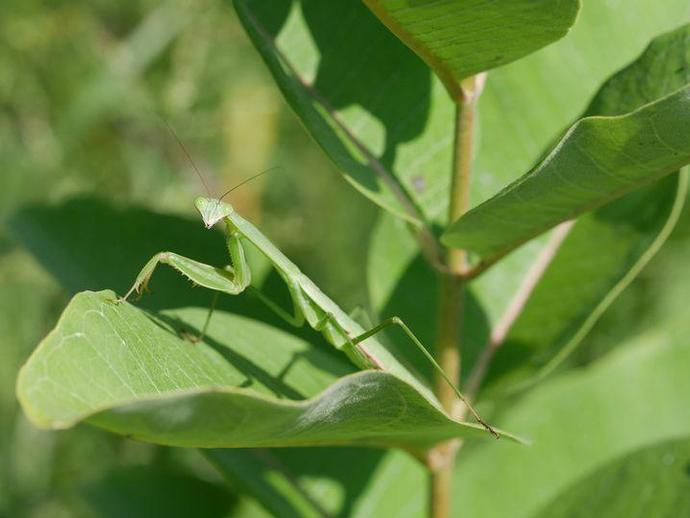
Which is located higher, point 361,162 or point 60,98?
point 60,98

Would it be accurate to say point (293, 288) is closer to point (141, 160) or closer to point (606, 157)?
point (606, 157)

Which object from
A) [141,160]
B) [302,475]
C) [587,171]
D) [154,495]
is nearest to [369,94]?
[587,171]

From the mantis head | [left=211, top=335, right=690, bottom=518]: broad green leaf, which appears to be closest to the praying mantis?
the mantis head

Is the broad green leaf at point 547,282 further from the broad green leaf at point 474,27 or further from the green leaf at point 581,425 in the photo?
the broad green leaf at point 474,27

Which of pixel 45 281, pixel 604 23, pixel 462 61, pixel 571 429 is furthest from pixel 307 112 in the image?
pixel 45 281

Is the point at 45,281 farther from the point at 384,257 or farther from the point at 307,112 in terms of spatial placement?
the point at 307,112

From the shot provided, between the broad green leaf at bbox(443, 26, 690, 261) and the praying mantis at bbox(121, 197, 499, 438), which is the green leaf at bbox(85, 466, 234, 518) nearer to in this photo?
the praying mantis at bbox(121, 197, 499, 438)
